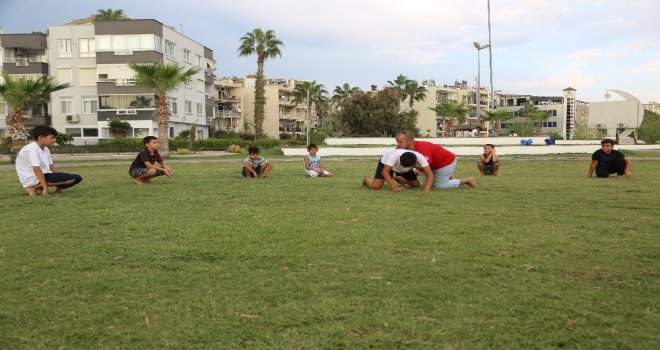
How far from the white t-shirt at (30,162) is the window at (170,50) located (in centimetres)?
4637

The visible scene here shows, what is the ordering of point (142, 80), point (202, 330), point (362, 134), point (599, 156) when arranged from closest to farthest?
point (202, 330) < point (599, 156) < point (142, 80) < point (362, 134)

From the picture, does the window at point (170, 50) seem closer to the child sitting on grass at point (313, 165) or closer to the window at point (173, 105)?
the window at point (173, 105)

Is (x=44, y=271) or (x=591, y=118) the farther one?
(x=591, y=118)

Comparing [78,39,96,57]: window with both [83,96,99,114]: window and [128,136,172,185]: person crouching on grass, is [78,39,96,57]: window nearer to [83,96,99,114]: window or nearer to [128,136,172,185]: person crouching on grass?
[83,96,99,114]: window

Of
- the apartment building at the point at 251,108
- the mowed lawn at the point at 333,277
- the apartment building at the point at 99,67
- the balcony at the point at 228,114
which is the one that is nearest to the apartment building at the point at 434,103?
the apartment building at the point at 251,108

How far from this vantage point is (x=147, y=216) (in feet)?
23.5

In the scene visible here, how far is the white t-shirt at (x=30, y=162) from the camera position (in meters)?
9.48

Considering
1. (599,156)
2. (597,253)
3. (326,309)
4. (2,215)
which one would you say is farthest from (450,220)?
(599,156)

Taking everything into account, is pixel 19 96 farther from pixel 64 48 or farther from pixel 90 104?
pixel 64 48

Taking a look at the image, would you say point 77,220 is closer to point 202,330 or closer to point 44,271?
point 44,271

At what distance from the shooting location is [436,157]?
1005cm

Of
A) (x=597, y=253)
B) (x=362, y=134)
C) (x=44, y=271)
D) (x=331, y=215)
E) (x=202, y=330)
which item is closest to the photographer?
(x=202, y=330)

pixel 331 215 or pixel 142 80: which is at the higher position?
pixel 142 80

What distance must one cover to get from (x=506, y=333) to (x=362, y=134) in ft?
157
